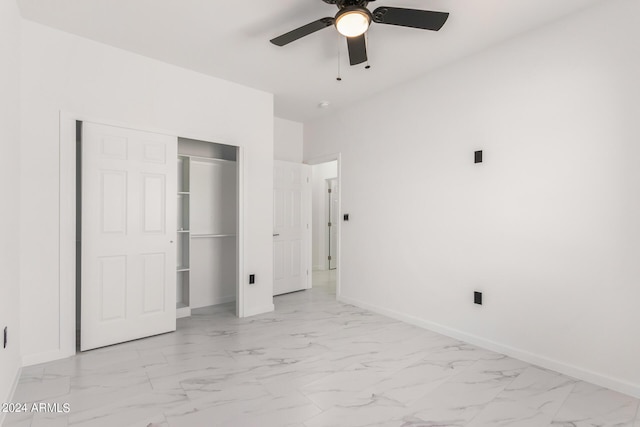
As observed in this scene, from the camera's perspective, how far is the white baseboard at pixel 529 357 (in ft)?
7.32

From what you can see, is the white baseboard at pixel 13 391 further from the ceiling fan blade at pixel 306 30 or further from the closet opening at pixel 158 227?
the ceiling fan blade at pixel 306 30

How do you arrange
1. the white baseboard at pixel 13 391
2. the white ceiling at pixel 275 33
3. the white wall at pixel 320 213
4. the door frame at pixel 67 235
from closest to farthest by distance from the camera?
the white baseboard at pixel 13 391, the white ceiling at pixel 275 33, the door frame at pixel 67 235, the white wall at pixel 320 213

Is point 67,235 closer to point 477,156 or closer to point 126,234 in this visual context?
point 126,234

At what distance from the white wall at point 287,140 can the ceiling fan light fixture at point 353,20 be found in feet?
9.89

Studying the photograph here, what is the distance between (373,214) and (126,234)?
2730 millimetres

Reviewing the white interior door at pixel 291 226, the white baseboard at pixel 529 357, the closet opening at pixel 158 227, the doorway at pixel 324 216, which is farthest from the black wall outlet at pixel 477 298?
the doorway at pixel 324 216

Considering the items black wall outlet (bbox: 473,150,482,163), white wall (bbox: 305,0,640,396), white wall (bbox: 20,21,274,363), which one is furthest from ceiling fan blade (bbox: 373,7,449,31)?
white wall (bbox: 20,21,274,363)

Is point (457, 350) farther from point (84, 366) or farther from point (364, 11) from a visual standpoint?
point (84, 366)

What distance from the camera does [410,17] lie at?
208 centimetres

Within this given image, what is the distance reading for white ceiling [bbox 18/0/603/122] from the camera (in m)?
2.38

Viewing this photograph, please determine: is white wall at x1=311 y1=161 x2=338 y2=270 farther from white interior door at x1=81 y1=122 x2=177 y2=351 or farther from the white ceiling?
white interior door at x1=81 y1=122 x2=177 y2=351

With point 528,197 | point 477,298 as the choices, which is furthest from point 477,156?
point 477,298

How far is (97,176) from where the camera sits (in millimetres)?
2895

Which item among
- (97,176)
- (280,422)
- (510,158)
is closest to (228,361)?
(280,422)
